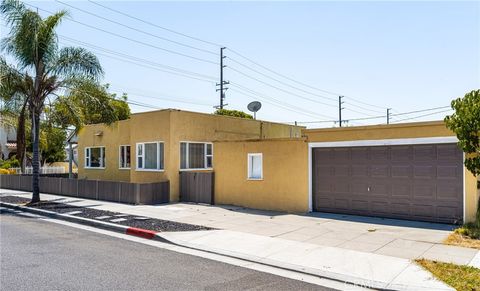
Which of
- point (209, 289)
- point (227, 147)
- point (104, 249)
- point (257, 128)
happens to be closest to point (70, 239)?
point (104, 249)

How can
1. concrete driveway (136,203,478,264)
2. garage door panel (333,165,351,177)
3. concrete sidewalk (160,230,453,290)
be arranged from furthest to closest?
garage door panel (333,165,351,177)
concrete driveway (136,203,478,264)
concrete sidewalk (160,230,453,290)

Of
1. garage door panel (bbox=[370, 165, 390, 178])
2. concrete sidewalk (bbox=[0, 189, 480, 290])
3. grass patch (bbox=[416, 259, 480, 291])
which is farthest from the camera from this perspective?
garage door panel (bbox=[370, 165, 390, 178])

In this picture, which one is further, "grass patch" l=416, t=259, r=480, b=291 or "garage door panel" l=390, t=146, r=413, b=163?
"garage door panel" l=390, t=146, r=413, b=163

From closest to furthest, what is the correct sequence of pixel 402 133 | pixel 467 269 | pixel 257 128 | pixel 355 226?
pixel 467 269 < pixel 355 226 < pixel 402 133 < pixel 257 128

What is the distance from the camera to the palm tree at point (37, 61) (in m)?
15.8

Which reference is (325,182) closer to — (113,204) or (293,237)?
(293,237)

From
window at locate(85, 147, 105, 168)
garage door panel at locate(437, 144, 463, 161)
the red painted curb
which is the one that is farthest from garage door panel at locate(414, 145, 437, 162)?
window at locate(85, 147, 105, 168)

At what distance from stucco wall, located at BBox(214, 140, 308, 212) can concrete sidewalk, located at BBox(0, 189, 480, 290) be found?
36.9 inches

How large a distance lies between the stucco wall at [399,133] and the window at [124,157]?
11.0 meters

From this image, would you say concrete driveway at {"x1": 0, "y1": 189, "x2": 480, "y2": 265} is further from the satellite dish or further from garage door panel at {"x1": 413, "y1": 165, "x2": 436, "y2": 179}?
the satellite dish

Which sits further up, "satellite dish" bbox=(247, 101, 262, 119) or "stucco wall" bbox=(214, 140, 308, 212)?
"satellite dish" bbox=(247, 101, 262, 119)

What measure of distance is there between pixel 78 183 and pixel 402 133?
47.5ft

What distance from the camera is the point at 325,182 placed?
1364cm

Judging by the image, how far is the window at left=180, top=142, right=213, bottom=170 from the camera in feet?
60.1
